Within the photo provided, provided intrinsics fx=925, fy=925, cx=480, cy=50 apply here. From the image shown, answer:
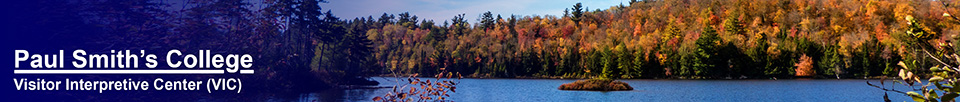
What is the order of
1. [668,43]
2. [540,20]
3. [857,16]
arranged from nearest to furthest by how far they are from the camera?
[668,43] < [857,16] < [540,20]

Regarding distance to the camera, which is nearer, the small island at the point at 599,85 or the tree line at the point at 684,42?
the small island at the point at 599,85

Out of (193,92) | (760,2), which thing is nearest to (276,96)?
(193,92)

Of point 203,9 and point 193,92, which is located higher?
point 203,9

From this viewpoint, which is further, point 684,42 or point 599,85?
point 684,42

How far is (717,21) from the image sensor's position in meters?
148

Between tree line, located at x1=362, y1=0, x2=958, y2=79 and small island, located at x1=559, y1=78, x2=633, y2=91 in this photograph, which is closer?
small island, located at x1=559, y1=78, x2=633, y2=91

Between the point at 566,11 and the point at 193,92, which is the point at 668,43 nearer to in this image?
the point at 566,11

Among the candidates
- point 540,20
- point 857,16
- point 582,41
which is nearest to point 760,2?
point 857,16

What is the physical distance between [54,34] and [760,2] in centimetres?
14094

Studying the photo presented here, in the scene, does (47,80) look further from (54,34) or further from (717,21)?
(717,21)

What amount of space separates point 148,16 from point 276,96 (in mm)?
20218

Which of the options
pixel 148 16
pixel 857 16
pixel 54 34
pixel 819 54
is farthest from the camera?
pixel 857 16

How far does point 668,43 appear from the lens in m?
125

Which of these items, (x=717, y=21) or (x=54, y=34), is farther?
(x=717, y=21)
